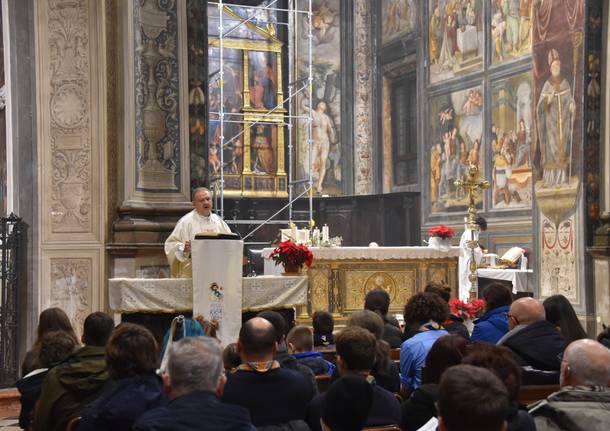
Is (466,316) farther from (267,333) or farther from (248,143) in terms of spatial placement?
(248,143)

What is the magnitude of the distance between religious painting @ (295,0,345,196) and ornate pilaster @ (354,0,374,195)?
431 mm

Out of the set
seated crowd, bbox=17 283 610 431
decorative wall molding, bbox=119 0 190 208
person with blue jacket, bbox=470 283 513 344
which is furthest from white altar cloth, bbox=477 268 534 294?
seated crowd, bbox=17 283 610 431

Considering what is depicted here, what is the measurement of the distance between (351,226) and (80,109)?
40.1ft

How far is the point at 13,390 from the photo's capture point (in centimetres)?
1002

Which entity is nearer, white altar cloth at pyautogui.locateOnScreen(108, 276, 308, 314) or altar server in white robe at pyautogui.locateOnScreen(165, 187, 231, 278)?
white altar cloth at pyautogui.locateOnScreen(108, 276, 308, 314)

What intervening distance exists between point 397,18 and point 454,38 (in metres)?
2.38

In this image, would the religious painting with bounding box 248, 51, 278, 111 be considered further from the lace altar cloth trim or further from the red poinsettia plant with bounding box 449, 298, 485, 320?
Result: the red poinsettia plant with bounding box 449, 298, 485, 320

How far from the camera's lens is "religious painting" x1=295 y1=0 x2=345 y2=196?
23.8m

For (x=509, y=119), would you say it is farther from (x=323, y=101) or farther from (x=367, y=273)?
(x=367, y=273)

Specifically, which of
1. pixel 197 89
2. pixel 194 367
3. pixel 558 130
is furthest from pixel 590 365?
pixel 558 130

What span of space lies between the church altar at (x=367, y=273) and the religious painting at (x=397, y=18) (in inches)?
367

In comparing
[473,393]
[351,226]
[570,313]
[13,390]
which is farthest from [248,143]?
[473,393]

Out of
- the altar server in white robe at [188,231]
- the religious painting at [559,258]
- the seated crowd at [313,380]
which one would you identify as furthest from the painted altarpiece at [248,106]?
the seated crowd at [313,380]

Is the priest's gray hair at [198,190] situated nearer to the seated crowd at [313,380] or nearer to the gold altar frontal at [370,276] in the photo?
the gold altar frontal at [370,276]
